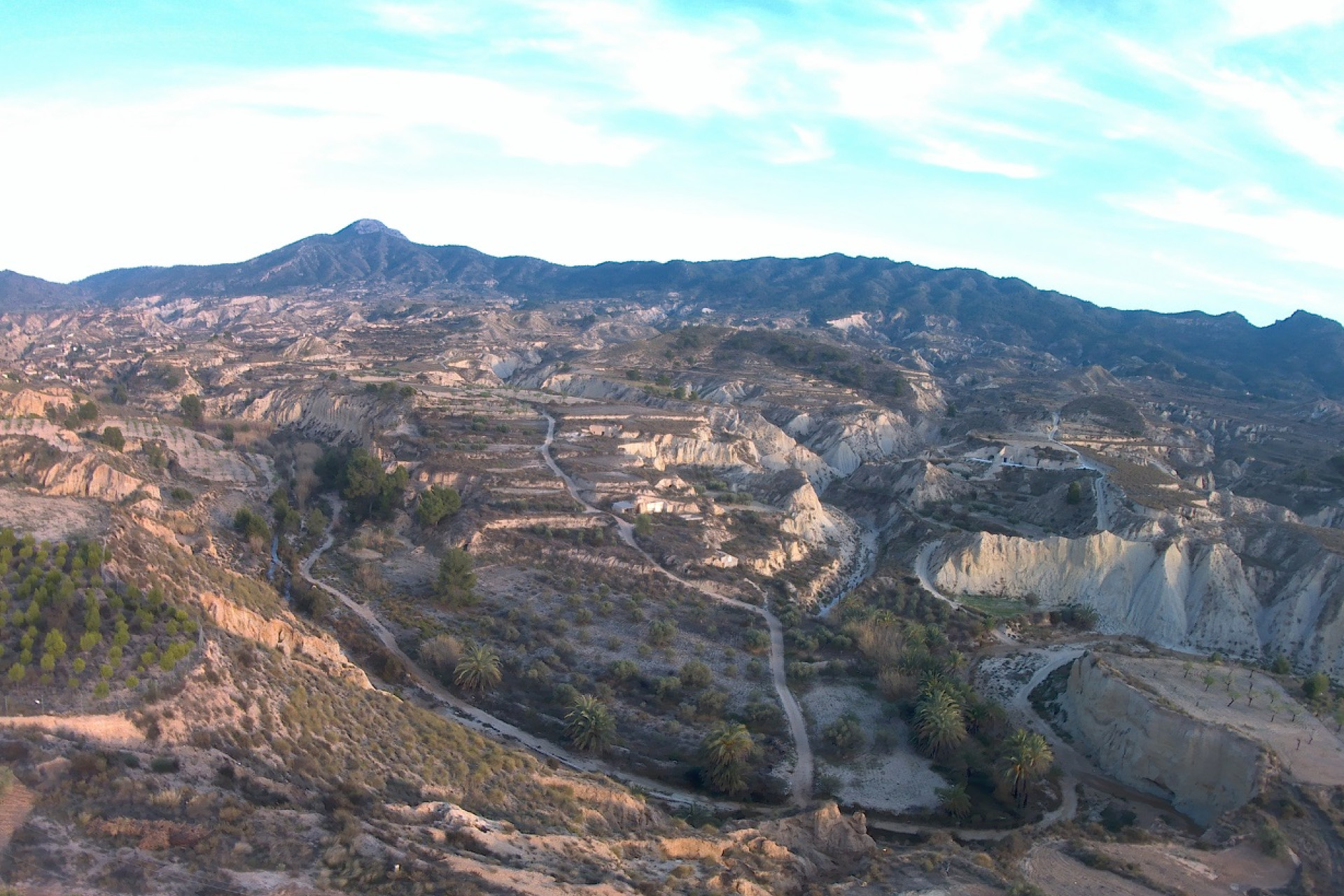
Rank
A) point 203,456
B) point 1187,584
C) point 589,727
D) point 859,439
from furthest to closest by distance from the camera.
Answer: point 859,439, point 203,456, point 1187,584, point 589,727

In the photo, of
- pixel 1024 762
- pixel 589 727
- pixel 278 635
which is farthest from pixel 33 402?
pixel 1024 762

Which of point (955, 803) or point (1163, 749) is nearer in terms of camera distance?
point (955, 803)

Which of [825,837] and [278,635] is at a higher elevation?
[278,635]

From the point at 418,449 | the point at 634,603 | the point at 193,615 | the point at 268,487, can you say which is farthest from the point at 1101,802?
the point at 268,487

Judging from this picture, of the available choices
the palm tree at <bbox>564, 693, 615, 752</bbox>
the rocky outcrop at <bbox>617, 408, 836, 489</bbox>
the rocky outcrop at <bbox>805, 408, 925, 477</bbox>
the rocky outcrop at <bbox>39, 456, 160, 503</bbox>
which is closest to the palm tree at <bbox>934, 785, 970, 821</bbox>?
the palm tree at <bbox>564, 693, 615, 752</bbox>

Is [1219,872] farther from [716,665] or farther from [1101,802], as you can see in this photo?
[716,665]

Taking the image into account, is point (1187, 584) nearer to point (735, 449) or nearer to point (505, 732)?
point (735, 449)
